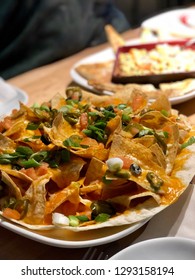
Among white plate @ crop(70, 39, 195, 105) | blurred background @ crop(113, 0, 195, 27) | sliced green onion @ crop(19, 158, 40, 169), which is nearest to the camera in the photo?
sliced green onion @ crop(19, 158, 40, 169)

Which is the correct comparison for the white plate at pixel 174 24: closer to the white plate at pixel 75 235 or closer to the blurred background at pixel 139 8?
the blurred background at pixel 139 8

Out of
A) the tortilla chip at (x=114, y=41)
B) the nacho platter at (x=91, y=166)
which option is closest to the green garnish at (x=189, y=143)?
the nacho platter at (x=91, y=166)

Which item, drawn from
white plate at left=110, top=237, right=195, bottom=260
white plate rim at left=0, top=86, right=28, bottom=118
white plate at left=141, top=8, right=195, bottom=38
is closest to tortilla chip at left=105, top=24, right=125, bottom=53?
white plate at left=141, top=8, right=195, bottom=38

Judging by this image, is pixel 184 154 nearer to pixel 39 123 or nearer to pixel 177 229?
pixel 177 229

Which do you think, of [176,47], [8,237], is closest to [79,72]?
[176,47]

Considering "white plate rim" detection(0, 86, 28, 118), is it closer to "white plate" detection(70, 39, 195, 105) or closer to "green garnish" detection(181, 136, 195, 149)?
"white plate" detection(70, 39, 195, 105)

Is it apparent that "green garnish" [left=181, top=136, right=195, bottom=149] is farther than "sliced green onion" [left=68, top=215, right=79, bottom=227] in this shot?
Yes

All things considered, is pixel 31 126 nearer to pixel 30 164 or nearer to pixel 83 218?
pixel 30 164
